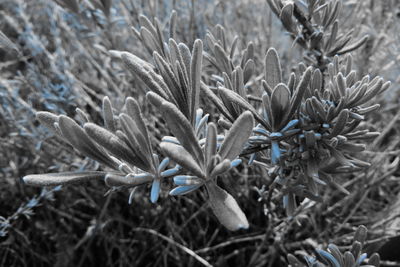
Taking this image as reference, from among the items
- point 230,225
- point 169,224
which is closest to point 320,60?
point 230,225

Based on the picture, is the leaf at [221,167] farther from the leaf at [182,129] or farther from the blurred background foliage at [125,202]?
the blurred background foliage at [125,202]

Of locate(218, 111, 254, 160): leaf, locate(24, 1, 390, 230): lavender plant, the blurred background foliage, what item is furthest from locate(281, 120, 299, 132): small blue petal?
the blurred background foliage

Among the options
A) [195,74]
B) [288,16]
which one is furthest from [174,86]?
[288,16]

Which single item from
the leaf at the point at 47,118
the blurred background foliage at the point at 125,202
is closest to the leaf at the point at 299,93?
the leaf at the point at 47,118

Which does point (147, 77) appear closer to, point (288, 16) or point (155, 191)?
point (155, 191)

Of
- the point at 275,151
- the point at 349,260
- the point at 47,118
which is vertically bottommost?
the point at 349,260

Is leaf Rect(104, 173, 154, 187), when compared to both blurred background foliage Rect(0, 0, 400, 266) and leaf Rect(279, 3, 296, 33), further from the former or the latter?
blurred background foliage Rect(0, 0, 400, 266)
